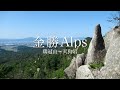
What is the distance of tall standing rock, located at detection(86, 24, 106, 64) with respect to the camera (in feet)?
34.3

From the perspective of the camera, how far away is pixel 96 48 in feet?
35.4

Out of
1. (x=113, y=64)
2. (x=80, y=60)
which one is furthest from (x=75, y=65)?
(x=113, y=64)

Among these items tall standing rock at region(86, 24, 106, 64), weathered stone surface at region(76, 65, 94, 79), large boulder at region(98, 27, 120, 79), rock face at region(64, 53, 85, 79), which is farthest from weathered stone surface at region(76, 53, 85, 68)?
large boulder at region(98, 27, 120, 79)

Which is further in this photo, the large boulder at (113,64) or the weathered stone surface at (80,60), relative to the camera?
the weathered stone surface at (80,60)

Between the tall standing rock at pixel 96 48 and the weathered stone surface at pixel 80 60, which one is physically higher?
the tall standing rock at pixel 96 48

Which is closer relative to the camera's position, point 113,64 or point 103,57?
point 113,64

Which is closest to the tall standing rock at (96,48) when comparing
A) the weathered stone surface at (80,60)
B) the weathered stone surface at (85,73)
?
the weathered stone surface at (80,60)

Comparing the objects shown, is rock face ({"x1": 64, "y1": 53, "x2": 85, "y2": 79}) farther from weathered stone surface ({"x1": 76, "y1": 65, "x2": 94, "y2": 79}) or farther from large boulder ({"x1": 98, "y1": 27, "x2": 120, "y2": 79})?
large boulder ({"x1": 98, "y1": 27, "x2": 120, "y2": 79})

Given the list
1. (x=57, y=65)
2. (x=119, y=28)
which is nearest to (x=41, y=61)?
(x=57, y=65)

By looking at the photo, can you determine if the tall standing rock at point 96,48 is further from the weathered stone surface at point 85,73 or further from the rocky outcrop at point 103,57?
the weathered stone surface at point 85,73

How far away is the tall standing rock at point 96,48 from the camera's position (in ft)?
34.3

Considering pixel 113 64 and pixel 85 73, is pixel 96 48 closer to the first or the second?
pixel 85 73

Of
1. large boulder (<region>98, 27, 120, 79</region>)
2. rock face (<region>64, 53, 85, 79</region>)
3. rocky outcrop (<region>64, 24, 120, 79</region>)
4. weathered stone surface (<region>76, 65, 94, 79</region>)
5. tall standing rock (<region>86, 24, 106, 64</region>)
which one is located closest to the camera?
large boulder (<region>98, 27, 120, 79</region>)
